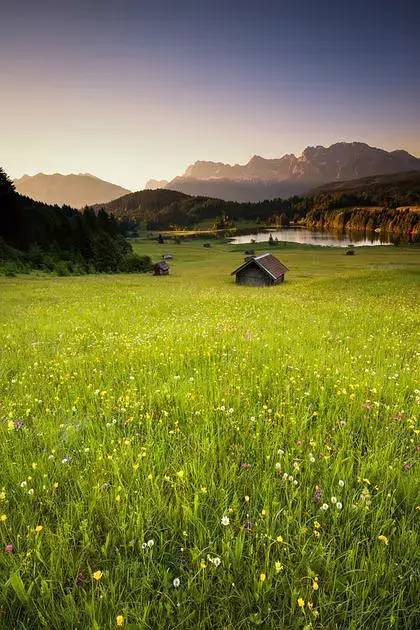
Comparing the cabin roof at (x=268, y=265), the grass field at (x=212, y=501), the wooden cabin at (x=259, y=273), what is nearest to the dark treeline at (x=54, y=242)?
the wooden cabin at (x=259, y=273)

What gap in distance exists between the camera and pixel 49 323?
518 inches

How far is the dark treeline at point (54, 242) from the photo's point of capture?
2618 inches

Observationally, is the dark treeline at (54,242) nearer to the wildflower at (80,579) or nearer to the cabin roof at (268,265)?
the cabin roof at (268,265)

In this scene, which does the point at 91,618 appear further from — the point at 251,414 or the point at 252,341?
the point at 252,341

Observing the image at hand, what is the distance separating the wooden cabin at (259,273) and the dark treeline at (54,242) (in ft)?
113

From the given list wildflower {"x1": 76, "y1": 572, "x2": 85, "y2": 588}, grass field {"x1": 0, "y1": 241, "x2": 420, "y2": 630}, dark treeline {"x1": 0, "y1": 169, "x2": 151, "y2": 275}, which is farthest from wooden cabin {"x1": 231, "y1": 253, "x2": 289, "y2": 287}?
wildflower {"x1": 76, "y1": 572, "x2": 85, "y2": 588}

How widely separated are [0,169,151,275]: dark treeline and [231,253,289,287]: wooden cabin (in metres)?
34.5

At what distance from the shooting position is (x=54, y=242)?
255 ft

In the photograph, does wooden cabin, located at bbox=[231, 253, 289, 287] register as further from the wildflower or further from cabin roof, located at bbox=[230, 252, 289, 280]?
the wildflower

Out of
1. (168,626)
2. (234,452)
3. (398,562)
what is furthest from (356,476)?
(168,626)

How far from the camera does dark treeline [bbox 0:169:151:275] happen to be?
218ft

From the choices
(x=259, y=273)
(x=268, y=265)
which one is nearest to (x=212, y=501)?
(x=259, y=273)

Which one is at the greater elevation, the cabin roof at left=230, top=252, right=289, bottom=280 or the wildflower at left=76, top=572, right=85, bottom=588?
the cabin roof at left=230, top=252, right=289, bottom=280

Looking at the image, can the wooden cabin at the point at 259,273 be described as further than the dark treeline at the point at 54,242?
No
